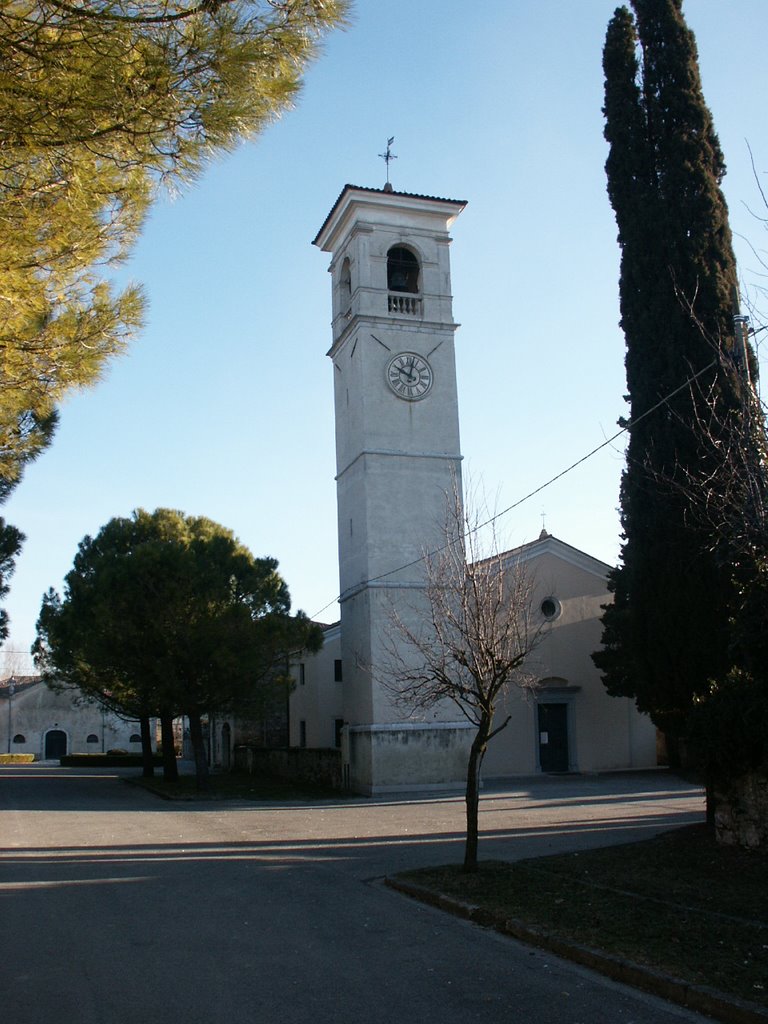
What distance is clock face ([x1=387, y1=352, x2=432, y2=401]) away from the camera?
3055 cm

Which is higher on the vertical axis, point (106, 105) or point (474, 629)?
point (106, 105)

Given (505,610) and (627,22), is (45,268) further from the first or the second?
(627,22)

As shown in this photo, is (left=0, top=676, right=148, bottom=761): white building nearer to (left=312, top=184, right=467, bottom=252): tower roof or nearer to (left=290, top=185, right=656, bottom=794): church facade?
(left=290, top=185, right=656, bottom=794): church facade

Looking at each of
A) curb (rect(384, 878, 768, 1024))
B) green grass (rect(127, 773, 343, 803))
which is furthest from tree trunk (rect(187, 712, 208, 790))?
curb (rect(384, 878, 768, 1024))

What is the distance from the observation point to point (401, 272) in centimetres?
3241

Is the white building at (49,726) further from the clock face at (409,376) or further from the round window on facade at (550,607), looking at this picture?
the clock face at (409,376)

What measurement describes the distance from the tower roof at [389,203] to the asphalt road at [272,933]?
2059 centimetres

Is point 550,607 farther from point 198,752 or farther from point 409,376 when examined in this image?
point 198,752

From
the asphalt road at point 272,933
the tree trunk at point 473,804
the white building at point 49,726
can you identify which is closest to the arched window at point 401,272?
the asphalt road at point 272,933

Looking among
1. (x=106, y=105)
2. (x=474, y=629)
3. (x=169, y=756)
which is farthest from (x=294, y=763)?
(x=106, y=105)

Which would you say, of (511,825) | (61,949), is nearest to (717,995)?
(61,949)

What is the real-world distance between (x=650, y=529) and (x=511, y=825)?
6.57 m

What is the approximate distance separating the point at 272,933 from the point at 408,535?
21367mm

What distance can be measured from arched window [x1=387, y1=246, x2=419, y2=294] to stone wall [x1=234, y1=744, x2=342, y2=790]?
52.1 feet
